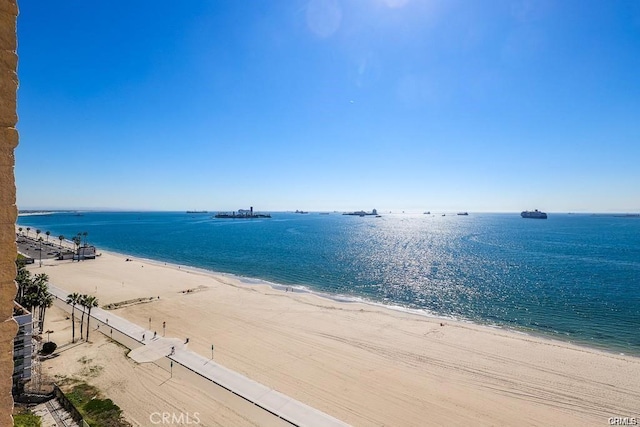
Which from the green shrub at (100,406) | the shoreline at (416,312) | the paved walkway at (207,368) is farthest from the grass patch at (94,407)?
the shoreline at (416,312)

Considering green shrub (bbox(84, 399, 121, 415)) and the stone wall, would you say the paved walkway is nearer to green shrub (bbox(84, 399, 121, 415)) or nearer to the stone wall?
green shrub (bbox(84, 399, 121, 415))

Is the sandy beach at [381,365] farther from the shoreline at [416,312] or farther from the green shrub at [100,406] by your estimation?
the shoreline at [416,312]

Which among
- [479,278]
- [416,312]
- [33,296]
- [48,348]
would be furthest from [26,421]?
[479,278]

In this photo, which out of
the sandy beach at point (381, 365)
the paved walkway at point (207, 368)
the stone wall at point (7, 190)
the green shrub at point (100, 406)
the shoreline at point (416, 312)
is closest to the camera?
the stone wall at point (7, 190)

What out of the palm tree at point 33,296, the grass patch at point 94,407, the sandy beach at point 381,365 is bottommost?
the sandy beach at point 381,365

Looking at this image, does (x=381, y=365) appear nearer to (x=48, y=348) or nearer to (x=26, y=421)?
(x=26, y=421)

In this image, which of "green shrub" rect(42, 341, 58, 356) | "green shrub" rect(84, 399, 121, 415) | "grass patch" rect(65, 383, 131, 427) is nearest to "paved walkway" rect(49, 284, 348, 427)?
"grass patch" rect(65, 383, 131, 427)

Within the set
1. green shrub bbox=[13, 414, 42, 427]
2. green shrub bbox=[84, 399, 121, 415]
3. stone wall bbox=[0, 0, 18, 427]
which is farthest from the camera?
green shrub bbox=[84, 399, 121, 415]

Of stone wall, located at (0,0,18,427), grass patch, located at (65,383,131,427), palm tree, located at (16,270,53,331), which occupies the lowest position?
grass patch, located at (65,383,131,427)

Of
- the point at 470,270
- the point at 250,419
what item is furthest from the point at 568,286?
the point at 250,419
